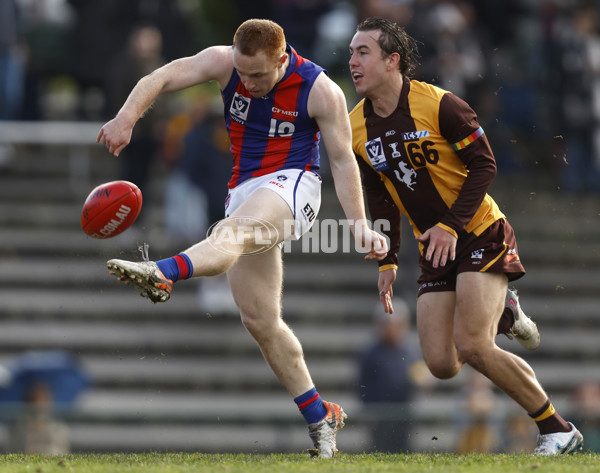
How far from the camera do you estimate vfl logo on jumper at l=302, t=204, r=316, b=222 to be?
7.01m

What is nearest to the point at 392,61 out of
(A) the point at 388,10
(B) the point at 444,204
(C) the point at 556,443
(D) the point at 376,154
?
(D) the point at 376,154

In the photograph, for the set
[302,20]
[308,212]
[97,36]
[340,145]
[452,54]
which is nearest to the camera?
[340,145]

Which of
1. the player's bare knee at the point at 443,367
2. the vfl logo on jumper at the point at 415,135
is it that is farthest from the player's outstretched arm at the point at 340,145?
the player's bare knee at the point at 443,367

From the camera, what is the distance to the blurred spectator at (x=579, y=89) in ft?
45.5

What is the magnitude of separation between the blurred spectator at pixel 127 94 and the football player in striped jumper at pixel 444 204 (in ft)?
18.7

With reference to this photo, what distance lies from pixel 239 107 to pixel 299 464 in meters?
2.26

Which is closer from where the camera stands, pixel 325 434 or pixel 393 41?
pixel 393 41

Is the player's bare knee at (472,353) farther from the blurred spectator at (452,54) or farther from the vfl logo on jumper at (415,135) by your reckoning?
the blurred spectator at (452,54)

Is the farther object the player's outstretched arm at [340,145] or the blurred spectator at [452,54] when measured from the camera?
the blurred spectator at [452,54]

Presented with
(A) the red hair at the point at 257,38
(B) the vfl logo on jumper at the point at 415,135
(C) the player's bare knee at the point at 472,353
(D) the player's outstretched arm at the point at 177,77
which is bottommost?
(C) the player's bare knee at the point at 472,353

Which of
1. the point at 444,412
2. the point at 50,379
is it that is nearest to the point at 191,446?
the point at 50,379

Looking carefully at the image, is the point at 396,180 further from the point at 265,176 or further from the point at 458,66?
the point at 458,66

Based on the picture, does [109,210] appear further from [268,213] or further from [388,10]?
[388,10]

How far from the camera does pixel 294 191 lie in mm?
6988
